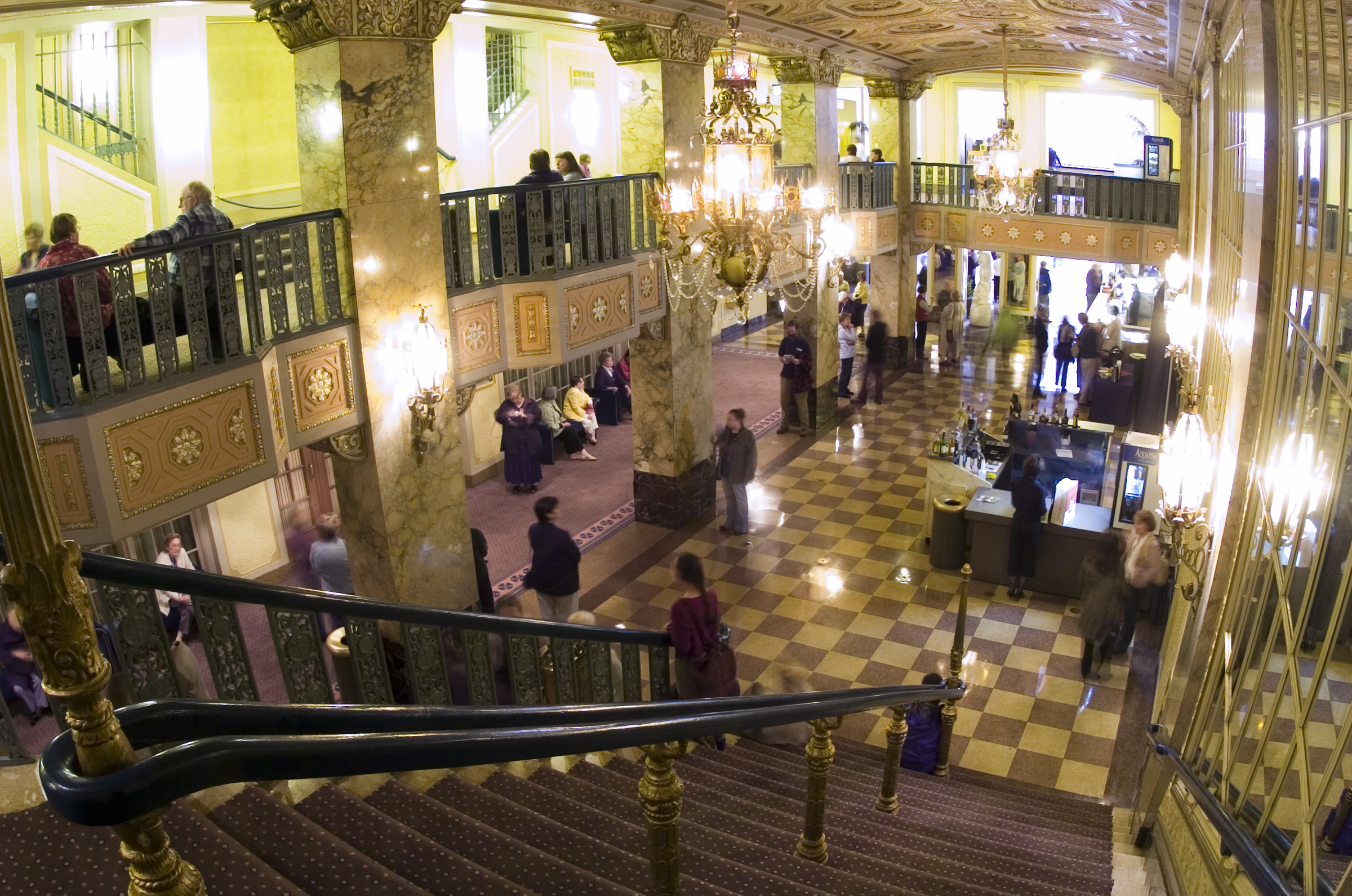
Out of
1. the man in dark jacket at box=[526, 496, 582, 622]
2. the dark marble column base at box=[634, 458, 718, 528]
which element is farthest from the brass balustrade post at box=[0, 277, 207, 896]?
the dark marble column base at box=[634, 458, 718, 528]

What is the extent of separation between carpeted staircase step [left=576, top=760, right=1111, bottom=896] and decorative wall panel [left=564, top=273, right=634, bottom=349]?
522cm

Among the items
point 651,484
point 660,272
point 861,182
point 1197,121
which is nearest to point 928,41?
point 861,182

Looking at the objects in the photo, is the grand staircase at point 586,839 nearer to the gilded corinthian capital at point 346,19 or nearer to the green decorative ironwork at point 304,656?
the green decorative ironwork at point 304,656

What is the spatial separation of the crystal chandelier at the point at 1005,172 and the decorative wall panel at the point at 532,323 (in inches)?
277

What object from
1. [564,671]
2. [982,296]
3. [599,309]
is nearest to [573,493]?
[599,309]

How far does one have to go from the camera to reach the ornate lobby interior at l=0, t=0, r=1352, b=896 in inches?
98.1

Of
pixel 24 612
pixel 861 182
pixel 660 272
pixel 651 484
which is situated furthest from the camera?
pixel 861 182

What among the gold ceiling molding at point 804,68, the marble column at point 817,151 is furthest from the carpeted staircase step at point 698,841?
the gold ceiling molding at point 804,68

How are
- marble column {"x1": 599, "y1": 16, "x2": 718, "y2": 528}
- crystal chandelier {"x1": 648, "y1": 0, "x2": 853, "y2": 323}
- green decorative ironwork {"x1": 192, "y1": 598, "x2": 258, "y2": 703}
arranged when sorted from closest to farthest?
green decorative ironwork {"x1": 192, "y1": 598, "x2": 258, "y2": 703}, crystal chandelier {"x1": 648, "y1": 0, "x2": 853, "y2": 323}, marble column {"x1": 599, "y1": 16, "x2": 718, "y2": 528}

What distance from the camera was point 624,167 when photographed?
11.0 meters

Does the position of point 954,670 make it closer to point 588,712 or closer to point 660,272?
point 588,712

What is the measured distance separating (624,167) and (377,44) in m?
4.36

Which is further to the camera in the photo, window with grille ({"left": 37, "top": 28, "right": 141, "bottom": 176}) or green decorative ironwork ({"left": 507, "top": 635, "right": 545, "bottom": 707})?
window with grille ({"left": 37, "top": 28, "right": 141, "bottom": 176})

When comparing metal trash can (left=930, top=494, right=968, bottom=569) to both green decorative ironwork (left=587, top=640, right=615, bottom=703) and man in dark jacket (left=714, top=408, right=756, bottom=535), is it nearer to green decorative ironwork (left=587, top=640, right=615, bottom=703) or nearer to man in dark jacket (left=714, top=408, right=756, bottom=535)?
man in dark jacket (left=714, top=408, right=756, bottom=535)
